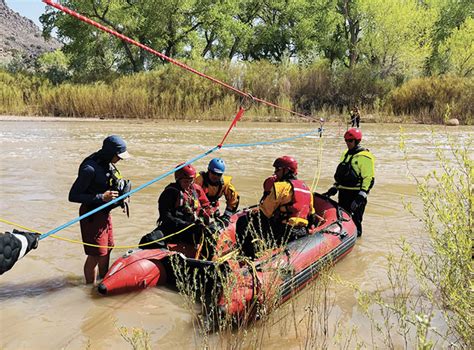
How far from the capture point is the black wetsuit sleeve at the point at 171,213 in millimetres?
5008

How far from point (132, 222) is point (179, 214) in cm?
212

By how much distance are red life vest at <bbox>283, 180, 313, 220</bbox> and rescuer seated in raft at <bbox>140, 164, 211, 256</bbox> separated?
0.90m

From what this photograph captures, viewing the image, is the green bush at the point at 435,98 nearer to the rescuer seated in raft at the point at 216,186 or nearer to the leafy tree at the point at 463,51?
the leafy tree at the point at 463,51

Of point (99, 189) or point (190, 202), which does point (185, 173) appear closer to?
point (190, 202)

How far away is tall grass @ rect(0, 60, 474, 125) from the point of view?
2453cm

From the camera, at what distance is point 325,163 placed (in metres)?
12.5

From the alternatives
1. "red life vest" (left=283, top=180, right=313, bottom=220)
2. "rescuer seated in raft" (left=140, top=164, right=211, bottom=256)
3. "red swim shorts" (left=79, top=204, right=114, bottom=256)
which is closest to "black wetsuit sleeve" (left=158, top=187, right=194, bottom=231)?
→ "rescuer seated in raft" (left=140, top=164, right=211, bottom=256)

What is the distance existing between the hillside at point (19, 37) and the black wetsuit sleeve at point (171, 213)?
8559 centimetres

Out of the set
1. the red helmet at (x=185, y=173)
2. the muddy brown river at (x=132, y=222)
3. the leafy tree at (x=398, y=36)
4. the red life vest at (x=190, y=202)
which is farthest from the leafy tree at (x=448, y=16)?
the red helmet at (x=185, y=173)

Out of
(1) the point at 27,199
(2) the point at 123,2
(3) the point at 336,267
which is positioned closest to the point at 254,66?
(2) the point at 123,2

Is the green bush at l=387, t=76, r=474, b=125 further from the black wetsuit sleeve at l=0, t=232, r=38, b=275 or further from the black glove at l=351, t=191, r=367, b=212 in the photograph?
the black wetsuit sleeve at l=0, t=232, r=38, b=275

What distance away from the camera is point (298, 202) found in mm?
4797

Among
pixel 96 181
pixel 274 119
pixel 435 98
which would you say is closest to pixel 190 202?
pixel 96 181

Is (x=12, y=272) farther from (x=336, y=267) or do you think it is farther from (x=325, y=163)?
(x=325, y=163)
